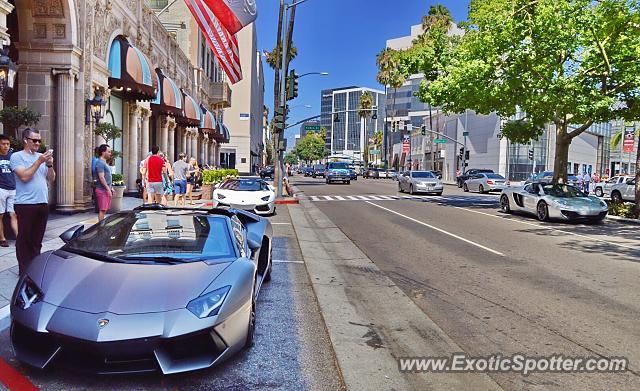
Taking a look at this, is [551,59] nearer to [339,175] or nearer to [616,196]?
[616,196]

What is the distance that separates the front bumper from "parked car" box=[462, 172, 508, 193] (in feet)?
108

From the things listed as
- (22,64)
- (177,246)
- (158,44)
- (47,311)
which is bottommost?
(47,311)

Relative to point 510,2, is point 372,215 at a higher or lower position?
lower

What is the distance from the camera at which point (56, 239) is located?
9711mm

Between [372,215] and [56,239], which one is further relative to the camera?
[372,215]

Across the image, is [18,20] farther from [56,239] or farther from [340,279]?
[340,279]


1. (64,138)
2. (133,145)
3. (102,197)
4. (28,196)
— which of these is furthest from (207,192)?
(28,196)

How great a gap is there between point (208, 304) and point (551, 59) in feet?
58.4

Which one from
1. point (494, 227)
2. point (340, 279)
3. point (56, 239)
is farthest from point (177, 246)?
point (494, 227)

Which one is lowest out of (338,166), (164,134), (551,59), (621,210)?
(621,210)

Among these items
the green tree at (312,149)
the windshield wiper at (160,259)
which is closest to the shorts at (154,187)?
the windshield wiper at (160,259)

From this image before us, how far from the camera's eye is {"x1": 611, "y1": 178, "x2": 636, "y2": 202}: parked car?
27.4 m

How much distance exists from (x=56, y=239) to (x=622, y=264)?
10340 mm

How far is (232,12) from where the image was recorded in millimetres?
24609
